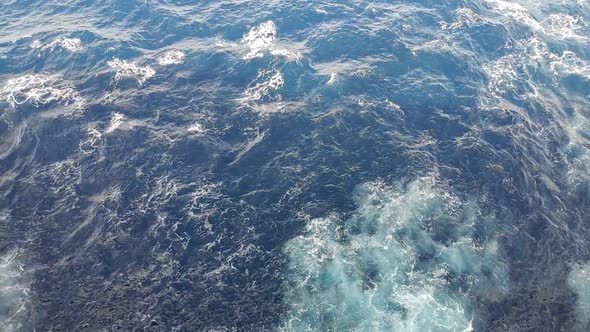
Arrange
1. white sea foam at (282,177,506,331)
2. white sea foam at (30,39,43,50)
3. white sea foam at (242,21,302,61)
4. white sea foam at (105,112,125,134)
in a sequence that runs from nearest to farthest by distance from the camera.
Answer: white sea foam at (282,177,506,331), white sea foam at (105,112,125,134), white sea foam at (242,21,302,61), white sea foam at (30,39,43,50)

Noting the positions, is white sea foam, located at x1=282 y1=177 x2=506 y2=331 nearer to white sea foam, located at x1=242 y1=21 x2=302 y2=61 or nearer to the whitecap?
white sea foam, located at x1=242 y1=21 x2=302 y2=61

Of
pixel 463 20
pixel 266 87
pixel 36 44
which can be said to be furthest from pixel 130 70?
pixel 463 20

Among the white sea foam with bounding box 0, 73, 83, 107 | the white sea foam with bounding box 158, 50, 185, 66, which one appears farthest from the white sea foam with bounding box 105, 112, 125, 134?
the white sea foam with bounding box 158, 50, 185, 66

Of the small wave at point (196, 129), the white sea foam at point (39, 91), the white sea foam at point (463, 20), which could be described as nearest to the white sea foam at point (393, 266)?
the small wave at point (196, 129)

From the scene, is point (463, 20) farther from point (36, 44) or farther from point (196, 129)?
point (36, 44)

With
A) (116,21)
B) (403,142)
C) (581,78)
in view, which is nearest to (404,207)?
(403,142)

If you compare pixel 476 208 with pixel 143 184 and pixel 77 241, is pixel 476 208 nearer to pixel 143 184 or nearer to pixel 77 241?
pixel 143 184
